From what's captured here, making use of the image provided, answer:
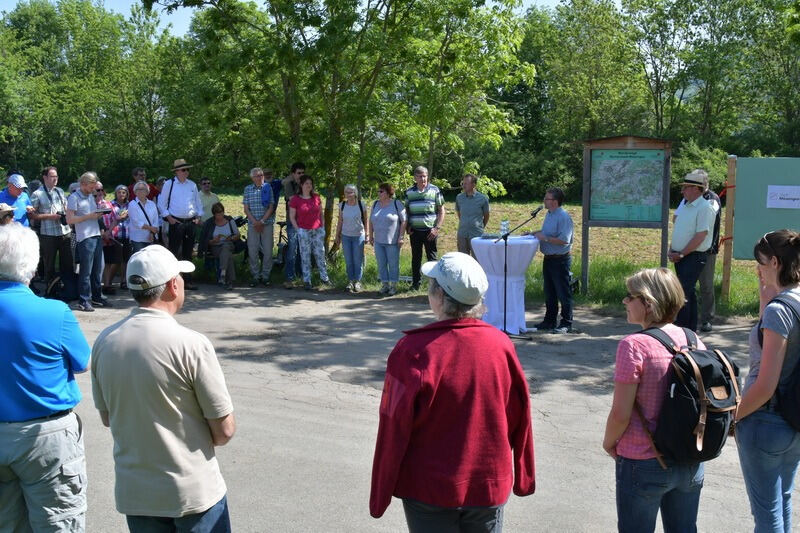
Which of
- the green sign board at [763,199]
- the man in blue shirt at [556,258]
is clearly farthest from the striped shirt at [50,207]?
the green sign board at [763,199]

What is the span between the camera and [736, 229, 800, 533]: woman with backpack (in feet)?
11.8

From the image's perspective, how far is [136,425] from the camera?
10.7ft

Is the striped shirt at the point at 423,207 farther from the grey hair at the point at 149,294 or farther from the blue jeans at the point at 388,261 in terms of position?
the grey hair at the point at 149,294

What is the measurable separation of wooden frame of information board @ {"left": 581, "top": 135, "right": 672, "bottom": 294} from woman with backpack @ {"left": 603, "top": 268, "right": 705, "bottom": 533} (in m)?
8.24

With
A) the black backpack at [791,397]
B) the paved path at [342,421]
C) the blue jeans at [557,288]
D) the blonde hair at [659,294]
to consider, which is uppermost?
the blonde hair at [659,294]

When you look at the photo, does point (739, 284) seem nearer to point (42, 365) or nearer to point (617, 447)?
point (617, 447)

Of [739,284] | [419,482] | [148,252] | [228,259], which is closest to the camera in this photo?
[419,482]

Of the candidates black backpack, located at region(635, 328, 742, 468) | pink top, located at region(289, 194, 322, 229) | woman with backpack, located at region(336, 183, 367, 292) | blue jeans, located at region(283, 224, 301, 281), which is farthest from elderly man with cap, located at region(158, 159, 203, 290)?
black backpack, located at region(635, 328, 742, 468)

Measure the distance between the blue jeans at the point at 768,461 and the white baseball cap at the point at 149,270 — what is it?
8.86ft

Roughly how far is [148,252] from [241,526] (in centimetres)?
218

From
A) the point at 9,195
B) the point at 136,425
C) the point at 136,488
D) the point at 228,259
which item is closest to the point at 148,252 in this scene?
the point at 136,425

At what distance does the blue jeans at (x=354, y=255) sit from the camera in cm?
1306

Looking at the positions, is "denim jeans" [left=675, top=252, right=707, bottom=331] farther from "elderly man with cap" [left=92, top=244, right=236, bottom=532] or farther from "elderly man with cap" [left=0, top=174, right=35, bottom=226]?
"elderly man with cap" [left=0, top=174, right=35, bottom=226]

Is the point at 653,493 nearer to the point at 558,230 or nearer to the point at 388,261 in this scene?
the point at 558,230
